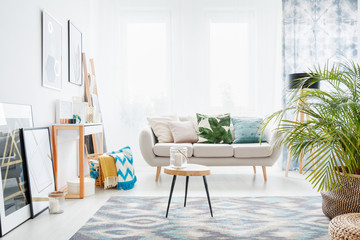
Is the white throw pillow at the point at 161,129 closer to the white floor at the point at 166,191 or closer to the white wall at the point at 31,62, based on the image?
the white floor at the point at 166,191

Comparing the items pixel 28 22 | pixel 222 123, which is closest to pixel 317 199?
pixel 222 123

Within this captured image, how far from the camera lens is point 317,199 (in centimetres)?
297

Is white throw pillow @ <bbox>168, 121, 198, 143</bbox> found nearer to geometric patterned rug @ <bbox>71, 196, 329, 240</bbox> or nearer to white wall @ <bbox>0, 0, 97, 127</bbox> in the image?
geometric patterned rug @ <bbox>71, 196, 329, 240</bbox>

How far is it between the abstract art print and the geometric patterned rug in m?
1.61

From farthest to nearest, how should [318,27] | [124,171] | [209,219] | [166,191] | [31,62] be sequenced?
[318,27] < [124,171] < [166,191] < [31,62] < [209,219]

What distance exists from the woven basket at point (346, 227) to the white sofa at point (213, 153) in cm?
184

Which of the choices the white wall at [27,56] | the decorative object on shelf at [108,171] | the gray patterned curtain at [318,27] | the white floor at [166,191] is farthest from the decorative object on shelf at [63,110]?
the gray patterned curtain at [318,27]

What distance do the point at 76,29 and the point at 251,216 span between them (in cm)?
295

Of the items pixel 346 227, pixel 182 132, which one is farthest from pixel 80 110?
pixel 346 227

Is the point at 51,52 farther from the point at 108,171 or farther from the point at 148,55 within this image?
the point at 148,55

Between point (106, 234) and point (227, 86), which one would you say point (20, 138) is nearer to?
point (106, 234)

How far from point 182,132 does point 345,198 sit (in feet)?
7.06

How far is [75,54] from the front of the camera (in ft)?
12.6

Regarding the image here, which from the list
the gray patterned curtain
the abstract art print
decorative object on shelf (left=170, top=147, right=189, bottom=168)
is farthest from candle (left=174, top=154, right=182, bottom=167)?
the gray patterned curtain
